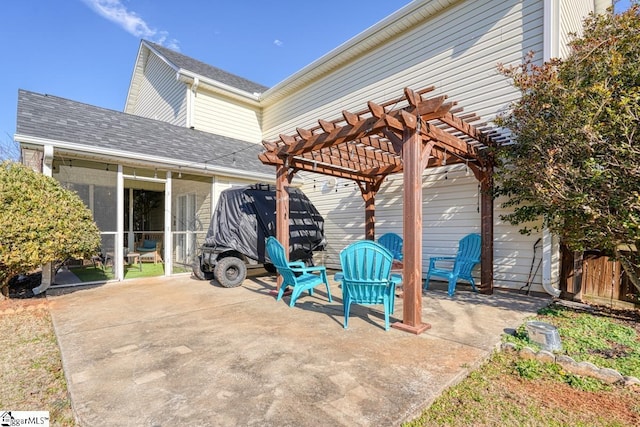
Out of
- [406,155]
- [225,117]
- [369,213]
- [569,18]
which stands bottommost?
[369,213]

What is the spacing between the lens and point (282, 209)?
5.55 metres

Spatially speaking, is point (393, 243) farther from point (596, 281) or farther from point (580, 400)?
point (580, 400)

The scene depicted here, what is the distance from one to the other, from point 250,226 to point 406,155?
385cm

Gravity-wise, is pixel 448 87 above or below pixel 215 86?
below

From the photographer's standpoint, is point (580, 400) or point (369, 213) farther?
point (369, 213)

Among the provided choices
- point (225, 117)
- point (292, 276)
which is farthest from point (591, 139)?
point (225, 117)

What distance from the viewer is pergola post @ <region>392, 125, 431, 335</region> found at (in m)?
3.63

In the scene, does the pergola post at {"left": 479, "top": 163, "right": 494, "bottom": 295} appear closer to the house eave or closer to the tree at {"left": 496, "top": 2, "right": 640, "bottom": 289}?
the tree at {"left": 496, "top": 2, "right": 640, "bottom": 289}

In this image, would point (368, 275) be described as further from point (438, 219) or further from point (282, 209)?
point (438, 219)

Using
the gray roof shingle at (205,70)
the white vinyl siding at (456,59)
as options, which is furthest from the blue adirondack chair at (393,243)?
the gray roof shingle at (205,70)

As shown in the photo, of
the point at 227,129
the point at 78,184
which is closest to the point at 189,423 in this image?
the point at 78,184

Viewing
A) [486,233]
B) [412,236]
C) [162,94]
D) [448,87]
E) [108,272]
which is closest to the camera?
[412,236]

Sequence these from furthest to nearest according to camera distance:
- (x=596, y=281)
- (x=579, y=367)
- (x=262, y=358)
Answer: (x=596, y=281), (x=262, y=358), (x=579, y=367)

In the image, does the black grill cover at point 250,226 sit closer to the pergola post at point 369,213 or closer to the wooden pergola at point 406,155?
the wooden pergola at point 406,155
